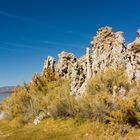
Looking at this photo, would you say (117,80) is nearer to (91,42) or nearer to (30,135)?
(30,135)

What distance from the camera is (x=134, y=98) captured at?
37688 mm

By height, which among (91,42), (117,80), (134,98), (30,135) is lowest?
(30,135)

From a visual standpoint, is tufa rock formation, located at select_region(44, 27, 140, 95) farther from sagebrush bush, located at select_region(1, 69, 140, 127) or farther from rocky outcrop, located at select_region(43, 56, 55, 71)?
rocky outcrop, located at select_region(43, 56, 55, 71)

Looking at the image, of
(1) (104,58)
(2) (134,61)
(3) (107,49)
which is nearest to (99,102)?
(2) (134,61)

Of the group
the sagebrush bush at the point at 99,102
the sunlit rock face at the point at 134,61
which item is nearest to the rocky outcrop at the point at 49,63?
the sagebrush bush at the point at 99,102

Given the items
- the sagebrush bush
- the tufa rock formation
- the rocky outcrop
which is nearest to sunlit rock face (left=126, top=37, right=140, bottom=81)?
the tufa rock formation

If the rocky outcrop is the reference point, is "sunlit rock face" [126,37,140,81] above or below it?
below

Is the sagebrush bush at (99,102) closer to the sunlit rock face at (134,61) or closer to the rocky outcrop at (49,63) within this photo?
the sunlit rock face at (134,61)

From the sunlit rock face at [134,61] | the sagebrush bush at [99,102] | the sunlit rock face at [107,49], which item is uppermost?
the sunlit rock face at [107,49]

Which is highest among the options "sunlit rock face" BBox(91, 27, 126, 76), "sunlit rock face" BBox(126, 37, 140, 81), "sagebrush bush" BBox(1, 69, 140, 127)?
"sunlit rock face" BBox(91, 27, 126, 76)

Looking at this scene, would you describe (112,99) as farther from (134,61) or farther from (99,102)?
(134,61)

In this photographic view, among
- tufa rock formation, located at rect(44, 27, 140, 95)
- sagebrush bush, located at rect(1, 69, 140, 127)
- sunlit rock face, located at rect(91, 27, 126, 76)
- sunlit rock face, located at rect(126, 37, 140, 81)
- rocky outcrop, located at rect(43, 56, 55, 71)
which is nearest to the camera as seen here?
sagebrush bush, located at rect(1, 69, 140, 127)

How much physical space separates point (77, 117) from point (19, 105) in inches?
864

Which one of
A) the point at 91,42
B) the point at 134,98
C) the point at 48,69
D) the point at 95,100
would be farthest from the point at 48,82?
the point at 134,98
